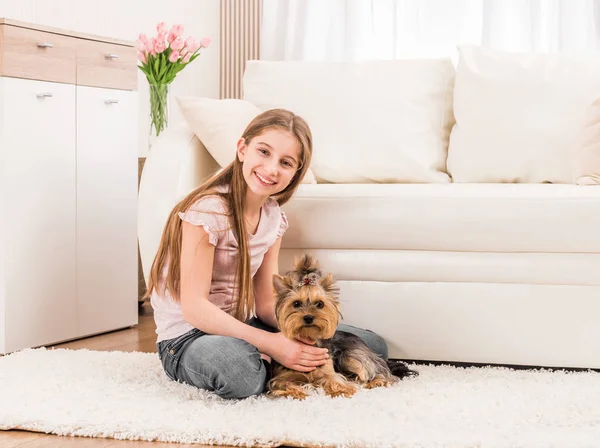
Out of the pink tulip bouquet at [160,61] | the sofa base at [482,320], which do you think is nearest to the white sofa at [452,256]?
the sofa base at [482,320]

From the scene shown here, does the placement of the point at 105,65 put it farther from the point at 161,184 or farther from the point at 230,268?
the point at 230,268

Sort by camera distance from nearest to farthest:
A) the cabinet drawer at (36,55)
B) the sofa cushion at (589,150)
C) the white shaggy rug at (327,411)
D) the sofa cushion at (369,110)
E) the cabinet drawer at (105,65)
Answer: the white shaggy rug at (327,411) < the cabinet drawer at (36,55) < the sofa cushion at (589,150) < the cabinet drawer at (105,65) < the sofa cushion at (369,110)

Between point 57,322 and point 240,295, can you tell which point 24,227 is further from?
point 240,295

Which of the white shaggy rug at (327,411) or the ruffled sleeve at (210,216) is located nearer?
the white shaggy rug at (327,411)

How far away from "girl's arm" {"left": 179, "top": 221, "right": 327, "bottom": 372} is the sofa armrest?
0.47m

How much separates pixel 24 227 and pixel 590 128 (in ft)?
6.05

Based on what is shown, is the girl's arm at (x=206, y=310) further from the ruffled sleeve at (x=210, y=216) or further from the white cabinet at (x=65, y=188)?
the white cabinet at (x=65, y=188)

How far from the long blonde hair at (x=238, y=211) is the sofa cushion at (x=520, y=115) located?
1.03m

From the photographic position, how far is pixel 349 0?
437 cm

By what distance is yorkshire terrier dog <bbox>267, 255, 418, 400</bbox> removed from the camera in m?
1.81

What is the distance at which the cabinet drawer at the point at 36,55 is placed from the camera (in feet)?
7.84

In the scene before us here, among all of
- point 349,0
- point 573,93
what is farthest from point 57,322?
point 349,0

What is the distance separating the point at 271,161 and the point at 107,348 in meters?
0.99

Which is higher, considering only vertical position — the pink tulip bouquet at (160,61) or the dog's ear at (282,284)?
the pink tulip bouquet at (160,61)
